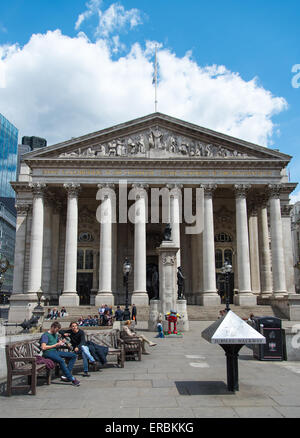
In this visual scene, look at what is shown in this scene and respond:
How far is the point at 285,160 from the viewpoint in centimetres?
4009

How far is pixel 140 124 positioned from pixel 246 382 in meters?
33.4

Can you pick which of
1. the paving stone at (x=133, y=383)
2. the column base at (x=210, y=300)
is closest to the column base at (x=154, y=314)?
the column base at (x=210, y=300)

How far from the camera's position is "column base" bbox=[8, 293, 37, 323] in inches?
1415

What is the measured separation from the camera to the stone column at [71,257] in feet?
121

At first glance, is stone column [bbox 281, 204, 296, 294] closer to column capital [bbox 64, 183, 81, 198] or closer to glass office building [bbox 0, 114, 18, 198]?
column capital [bbox 64, 183, 81, 198]

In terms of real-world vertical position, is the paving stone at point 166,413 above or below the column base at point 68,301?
below

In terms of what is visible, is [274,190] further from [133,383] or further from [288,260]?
[133,383]

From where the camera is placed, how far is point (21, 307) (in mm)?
36344

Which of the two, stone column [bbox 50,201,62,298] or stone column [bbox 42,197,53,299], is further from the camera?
stone column [bbox 50,201,62,298]

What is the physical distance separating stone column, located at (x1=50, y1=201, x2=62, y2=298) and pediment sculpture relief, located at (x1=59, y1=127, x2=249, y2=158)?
739 cm

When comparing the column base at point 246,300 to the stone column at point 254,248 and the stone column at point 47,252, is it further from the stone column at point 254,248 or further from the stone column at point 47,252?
the stone column at point 47,252

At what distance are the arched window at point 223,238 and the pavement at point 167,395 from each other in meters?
34.5

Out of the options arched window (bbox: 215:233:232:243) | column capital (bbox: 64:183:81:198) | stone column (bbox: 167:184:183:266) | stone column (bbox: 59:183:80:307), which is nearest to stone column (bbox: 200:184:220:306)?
stone column (bbox: 167:184:183:266)

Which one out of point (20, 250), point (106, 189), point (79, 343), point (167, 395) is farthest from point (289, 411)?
point (20, 250)
